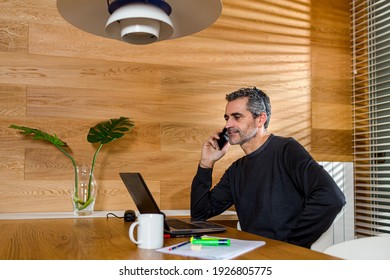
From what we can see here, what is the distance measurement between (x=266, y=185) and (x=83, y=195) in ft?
3.29

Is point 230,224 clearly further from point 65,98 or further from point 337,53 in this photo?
point 337,53

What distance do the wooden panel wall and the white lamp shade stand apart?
1.34 metres

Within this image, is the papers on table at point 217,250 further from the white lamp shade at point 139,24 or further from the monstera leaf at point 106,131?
the monstera leaf at point 106,131

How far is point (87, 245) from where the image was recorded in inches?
52.6

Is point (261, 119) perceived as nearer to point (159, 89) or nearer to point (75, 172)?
point (159, 89)

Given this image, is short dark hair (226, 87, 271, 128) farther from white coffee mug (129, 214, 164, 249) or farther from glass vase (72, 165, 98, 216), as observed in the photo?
white coffee mug (129, 214, 164, 249)

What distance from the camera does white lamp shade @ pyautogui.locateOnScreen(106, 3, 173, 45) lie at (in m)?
1.35

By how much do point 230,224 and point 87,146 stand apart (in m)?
0.99

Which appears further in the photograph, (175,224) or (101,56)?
(101,56)

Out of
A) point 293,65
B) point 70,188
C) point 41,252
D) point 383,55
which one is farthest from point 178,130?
point 41,252

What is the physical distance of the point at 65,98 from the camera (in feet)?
9.04

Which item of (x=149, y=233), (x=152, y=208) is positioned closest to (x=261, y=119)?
(x=152, y=208)

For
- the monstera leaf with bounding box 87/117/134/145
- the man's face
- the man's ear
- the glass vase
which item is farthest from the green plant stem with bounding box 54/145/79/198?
the man's ear

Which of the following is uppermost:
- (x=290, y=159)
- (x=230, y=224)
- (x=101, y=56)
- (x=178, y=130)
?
(x=101, y=56)
